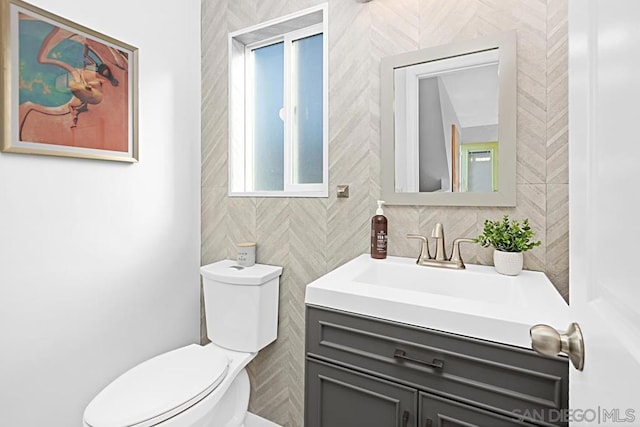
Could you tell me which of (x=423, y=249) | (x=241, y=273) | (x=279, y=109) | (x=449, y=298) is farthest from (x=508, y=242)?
(x=279, y=109)

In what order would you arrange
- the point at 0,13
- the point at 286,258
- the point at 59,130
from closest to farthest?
the point at 0,13 < the point at 59,130 < the point at 286,258

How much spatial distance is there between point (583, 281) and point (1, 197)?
5.64ft

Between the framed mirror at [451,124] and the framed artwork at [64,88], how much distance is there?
48.5 inches

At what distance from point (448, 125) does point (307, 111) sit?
2.52 ft

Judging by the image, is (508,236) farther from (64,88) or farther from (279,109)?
(64,88)

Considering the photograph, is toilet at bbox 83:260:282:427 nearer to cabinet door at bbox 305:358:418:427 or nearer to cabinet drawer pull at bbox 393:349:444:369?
cabinet door at bbox 305:358:418:427

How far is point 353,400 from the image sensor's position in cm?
94

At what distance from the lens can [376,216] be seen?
4.51 feet

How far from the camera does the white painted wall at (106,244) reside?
4.14 feet

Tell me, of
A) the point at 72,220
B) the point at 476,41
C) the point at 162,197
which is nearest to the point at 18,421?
the point at 72,220

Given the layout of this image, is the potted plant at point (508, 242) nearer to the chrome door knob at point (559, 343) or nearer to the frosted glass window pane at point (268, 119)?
the chrome door knob at point (559, 343)

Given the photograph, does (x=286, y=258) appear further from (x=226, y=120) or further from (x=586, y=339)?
(x=586, y=339)

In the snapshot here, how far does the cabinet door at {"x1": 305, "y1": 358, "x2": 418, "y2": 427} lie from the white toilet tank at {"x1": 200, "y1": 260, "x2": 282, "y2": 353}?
2.00 ft

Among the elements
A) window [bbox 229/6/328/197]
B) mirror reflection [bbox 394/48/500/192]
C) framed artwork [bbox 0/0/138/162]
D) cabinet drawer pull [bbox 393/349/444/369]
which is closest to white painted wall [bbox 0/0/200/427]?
framed artwork [bbox 0/0/138/162]
